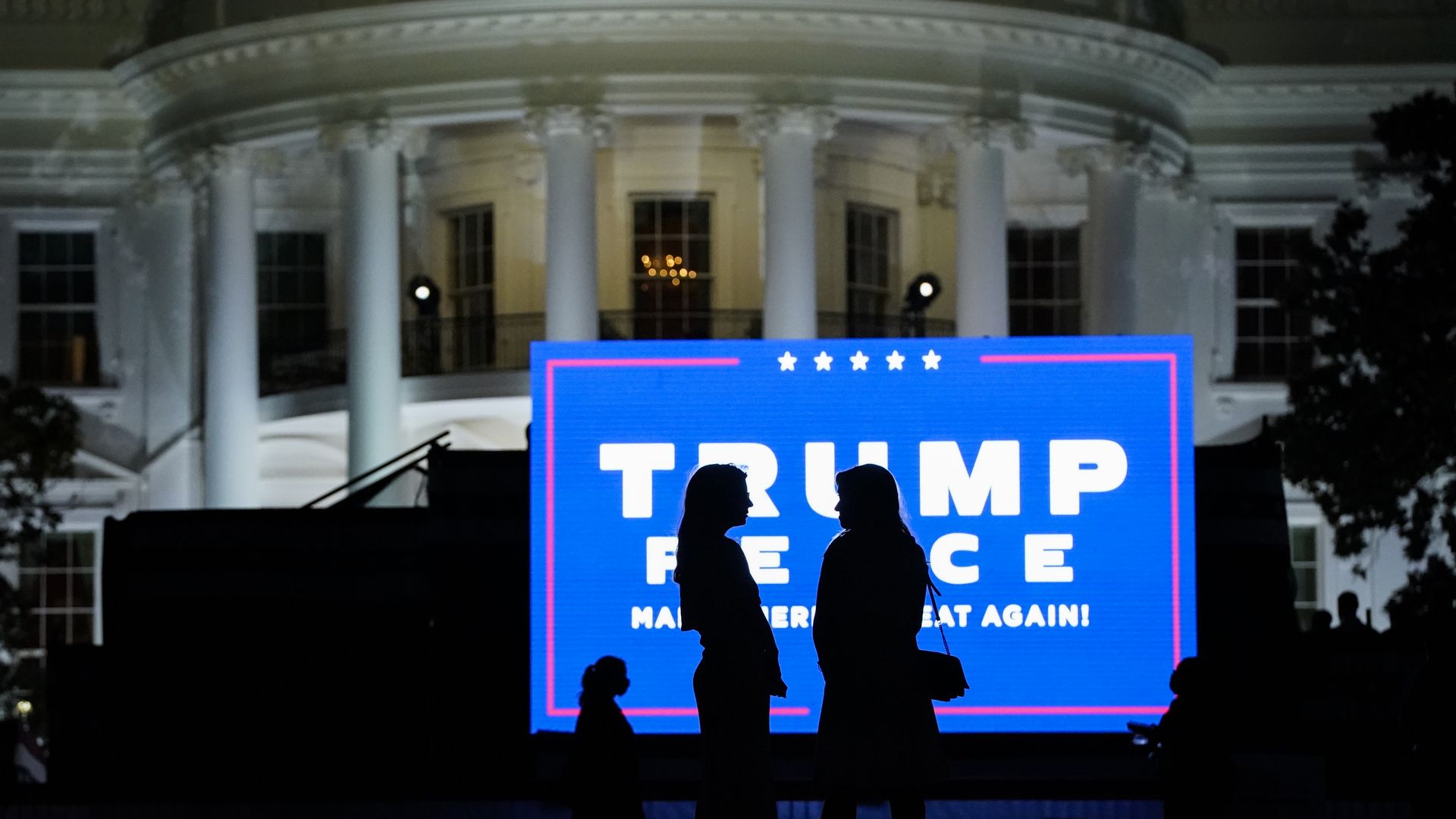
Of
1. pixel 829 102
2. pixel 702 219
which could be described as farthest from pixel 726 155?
pixel 829 102

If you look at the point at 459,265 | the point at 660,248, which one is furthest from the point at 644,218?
the point at 459,265

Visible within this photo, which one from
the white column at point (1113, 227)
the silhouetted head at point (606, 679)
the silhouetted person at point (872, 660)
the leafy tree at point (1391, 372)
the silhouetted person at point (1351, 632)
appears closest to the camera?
the silhouetted person at point (872, 660)

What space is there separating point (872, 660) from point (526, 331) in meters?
25.5

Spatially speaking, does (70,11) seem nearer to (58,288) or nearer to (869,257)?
(58,288)

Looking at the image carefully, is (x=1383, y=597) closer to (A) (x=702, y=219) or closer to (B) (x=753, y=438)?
(A) (x=702, y=219)

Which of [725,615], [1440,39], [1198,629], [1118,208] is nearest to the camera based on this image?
[725,615]

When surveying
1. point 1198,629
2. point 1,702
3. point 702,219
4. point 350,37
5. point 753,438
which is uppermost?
point 350,37

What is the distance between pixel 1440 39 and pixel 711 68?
1175cm

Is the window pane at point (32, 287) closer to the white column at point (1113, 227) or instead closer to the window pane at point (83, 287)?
the window pane at point (83, 287)

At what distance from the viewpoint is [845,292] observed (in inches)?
1431

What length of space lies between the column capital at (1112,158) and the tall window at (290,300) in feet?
35.5

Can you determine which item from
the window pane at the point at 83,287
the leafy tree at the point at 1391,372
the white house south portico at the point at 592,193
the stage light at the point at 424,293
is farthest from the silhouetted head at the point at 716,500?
the window pane at the point at 83,287

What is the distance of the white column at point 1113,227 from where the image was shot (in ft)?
115

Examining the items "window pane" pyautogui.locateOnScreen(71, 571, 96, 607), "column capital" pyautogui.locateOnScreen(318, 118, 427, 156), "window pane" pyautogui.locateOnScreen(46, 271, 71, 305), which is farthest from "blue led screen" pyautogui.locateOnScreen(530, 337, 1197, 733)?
"window pane" pyautogui.locateOnScreen(46, 271, 71, 305)
